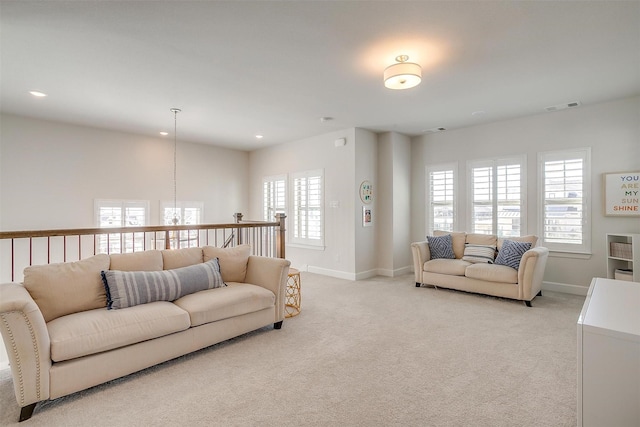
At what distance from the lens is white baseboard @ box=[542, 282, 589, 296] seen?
4.64 meters

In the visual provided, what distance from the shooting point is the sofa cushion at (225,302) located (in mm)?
2779

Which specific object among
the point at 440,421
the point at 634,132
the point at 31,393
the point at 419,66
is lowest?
the point at 440,421

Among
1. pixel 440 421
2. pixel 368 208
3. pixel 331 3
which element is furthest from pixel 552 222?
pixel 331 3

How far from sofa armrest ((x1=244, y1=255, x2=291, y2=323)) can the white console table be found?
251cm

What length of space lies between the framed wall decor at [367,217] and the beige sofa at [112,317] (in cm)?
280

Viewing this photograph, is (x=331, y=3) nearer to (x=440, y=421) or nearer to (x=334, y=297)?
(x=440, y=421)

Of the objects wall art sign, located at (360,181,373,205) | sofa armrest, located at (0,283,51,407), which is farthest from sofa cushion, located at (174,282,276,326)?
wall art sign, located at (360,181,373,205)

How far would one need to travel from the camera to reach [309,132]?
611 cm

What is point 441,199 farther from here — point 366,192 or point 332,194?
point 332,194

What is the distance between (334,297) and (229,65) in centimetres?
327

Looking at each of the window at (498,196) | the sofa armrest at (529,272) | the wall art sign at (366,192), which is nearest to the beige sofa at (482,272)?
the sofa armrest at (529,272)

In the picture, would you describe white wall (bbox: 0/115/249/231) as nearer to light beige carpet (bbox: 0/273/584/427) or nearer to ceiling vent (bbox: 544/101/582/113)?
light beige carpet (bbox: 0/273/584/427)

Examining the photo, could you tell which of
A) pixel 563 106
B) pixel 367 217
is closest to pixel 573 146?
pixel 563 106

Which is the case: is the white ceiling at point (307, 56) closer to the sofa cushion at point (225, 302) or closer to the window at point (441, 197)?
the window at point (441, 197)
